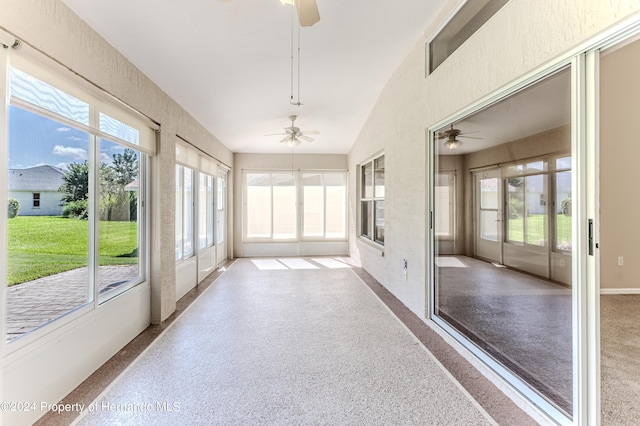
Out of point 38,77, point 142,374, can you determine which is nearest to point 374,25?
point 38,77

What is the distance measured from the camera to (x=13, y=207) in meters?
1.82

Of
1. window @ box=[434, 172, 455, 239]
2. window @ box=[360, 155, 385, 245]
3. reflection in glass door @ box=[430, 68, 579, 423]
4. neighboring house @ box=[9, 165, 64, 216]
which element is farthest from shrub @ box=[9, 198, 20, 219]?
window @ box=[360, 155, 385, 245]

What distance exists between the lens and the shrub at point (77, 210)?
89.7 inches

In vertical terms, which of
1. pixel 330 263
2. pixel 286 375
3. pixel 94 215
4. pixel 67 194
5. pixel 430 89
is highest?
pixel 430 89

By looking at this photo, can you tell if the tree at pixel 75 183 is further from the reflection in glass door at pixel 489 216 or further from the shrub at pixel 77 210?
the reflection in glass door at pixel 489 216

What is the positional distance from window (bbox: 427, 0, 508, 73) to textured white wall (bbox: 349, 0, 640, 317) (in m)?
0.11

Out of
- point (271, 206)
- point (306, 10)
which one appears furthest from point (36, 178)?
point (271, 206)

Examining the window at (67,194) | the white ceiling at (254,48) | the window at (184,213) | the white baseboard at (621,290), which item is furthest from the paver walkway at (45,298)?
the white baseboard at (621,290)

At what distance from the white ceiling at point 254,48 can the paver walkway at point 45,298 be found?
6.22ft

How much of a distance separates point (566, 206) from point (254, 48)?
10.2 ft

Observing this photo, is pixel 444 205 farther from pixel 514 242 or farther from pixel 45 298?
pixel 45 298

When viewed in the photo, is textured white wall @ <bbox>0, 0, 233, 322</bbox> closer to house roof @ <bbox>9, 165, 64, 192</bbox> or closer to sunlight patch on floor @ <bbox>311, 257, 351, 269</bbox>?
house roof @ <bbox>9, 165, 64, 192</bbox>

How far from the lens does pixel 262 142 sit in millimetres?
6867

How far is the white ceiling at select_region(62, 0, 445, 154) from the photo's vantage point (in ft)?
8.14
